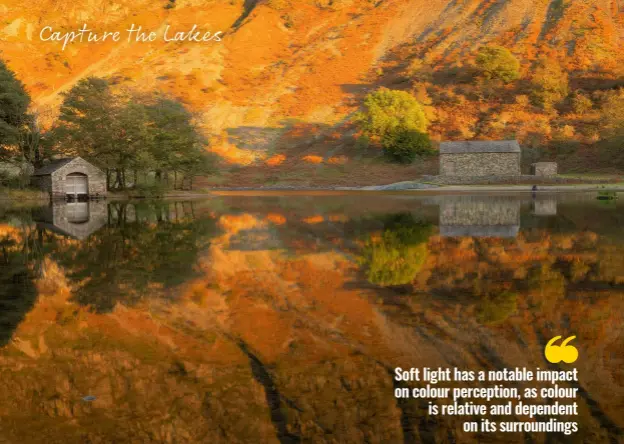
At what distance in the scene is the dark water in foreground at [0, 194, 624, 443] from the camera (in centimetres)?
623

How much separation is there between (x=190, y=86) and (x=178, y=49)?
22.4 meters

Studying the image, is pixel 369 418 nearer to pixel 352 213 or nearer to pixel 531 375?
pixel 531 375

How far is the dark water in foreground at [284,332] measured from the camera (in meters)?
6.23

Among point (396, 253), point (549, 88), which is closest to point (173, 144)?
point (396, 253)

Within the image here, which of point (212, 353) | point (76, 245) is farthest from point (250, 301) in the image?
point (76, 245)

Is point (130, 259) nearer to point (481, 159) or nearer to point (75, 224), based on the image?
point (75, 224)

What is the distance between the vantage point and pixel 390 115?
3359 inches

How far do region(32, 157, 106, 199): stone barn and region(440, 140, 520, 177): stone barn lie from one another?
37.5 metres

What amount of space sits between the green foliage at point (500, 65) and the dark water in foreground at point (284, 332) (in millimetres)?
82661

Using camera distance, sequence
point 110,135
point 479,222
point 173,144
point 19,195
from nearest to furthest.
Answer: point 479,222
point 19,195
point 110,135
point 173,144

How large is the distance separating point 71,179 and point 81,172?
1.03 m

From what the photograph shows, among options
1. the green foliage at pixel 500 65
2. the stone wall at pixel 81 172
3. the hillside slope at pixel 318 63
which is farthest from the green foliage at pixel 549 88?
the stone wall at pixel 81 172

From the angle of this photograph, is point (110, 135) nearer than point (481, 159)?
Yes

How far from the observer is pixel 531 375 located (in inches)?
289
